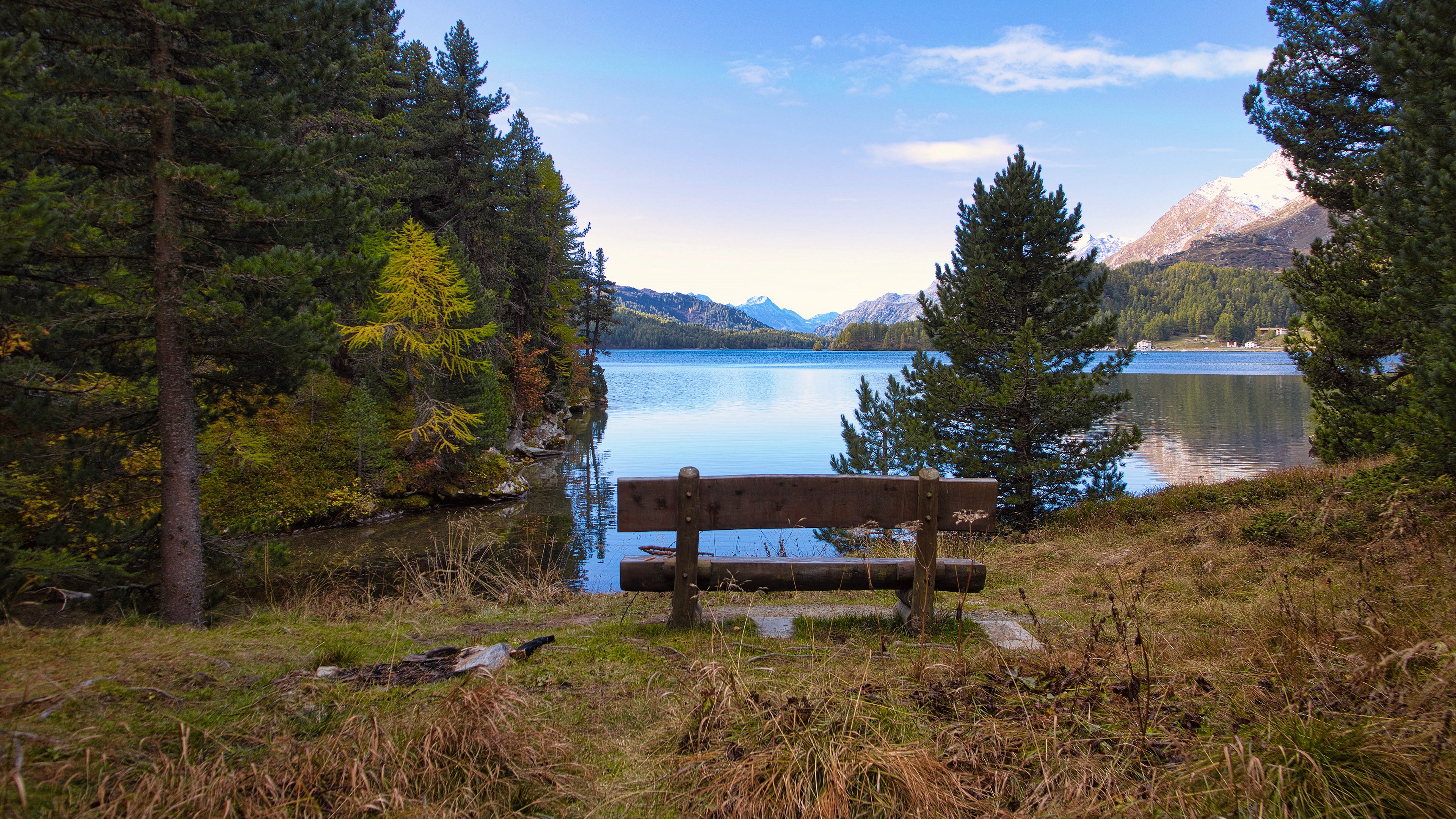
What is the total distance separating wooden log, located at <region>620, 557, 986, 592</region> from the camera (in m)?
4.55

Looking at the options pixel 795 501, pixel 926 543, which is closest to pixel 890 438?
pixel 926 543

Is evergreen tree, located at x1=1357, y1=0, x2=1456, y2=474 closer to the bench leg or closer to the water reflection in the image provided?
the bench leg

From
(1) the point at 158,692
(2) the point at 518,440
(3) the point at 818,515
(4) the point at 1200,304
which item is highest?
(4) the point at 1200,304

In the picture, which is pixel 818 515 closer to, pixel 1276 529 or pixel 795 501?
pixel 795 501

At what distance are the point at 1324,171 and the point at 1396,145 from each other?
16.7 ft

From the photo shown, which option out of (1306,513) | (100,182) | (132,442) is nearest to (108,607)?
(132,442)

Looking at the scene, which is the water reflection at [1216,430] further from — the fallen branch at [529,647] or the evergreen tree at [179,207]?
the evergreen tree at [179,207]

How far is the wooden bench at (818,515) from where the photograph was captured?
4.38 m

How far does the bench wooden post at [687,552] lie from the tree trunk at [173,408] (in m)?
5.90

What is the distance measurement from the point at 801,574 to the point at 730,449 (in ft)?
77.6

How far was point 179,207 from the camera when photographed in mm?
7109

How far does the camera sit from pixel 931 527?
4.35m

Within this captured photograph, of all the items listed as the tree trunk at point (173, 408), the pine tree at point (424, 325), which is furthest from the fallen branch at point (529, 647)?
the pine tree at point (424, 325)

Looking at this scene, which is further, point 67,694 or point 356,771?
point 67,694
